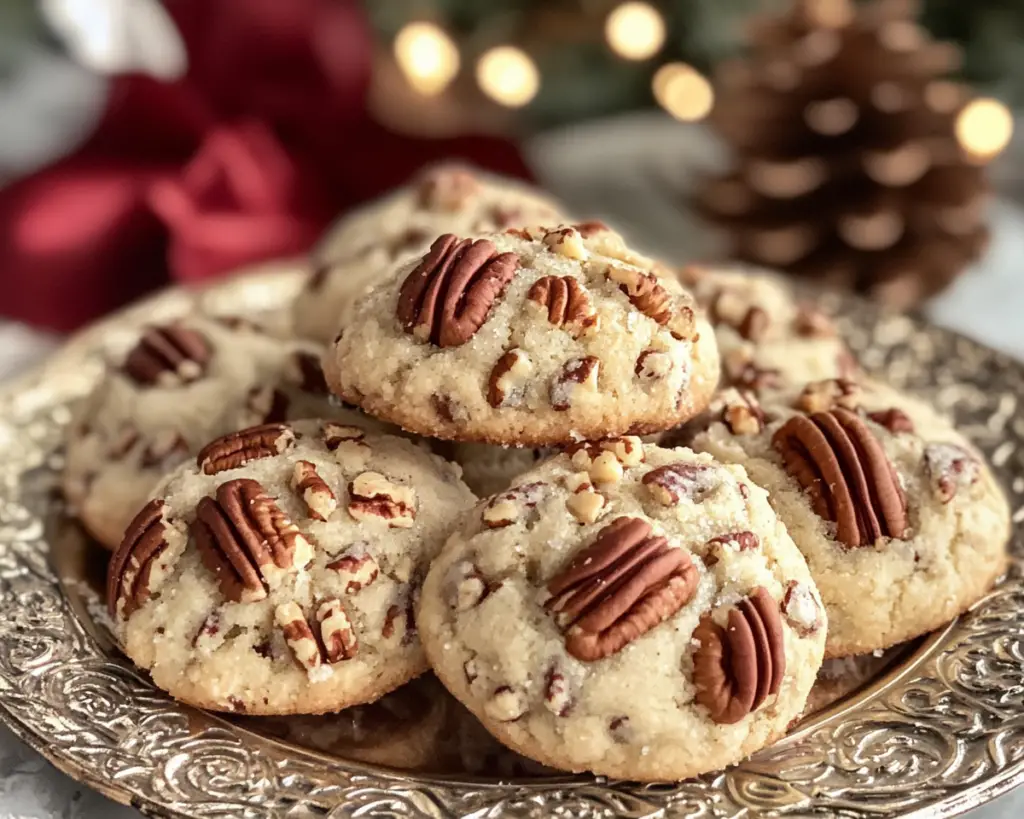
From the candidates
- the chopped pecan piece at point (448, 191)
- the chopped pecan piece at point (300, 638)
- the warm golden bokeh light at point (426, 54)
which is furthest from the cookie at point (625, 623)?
the warm golden bokeh light at point (426, 54)

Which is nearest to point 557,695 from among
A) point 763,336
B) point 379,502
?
point 379,502

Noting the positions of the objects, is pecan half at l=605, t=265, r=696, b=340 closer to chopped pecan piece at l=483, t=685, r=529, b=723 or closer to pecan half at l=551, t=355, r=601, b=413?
pecan half at l=551, t=355, r=601, b=413

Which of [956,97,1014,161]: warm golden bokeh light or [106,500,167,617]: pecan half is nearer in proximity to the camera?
[106,500,167,617]: pecan half

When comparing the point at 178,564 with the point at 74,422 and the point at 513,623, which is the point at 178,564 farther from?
the point at 74,422

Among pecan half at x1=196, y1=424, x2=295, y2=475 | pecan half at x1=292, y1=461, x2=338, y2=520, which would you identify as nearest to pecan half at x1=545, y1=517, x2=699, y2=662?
pecan half at x1=292, y1=461, x2=338, y2=520

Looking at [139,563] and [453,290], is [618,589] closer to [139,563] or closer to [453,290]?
[453,290]

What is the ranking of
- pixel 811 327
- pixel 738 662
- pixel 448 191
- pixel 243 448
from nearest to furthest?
pixel 738 662 → pixel 243 448 → pixel 811 327 → pixel 448 191

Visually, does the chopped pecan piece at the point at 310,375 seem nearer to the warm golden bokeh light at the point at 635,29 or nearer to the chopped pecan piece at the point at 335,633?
the chopped pecan piece at the point at 335,633
